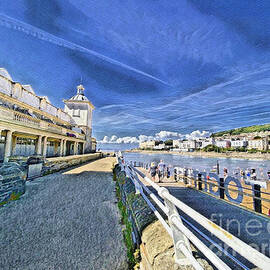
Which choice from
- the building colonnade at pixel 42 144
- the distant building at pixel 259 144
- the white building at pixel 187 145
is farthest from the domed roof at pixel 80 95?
the white building at pixel 187 145

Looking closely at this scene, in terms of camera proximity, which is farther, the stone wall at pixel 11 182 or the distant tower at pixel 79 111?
the distant tower at pixel 79 111

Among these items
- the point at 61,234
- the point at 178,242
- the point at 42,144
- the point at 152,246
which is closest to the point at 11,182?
the point at 61,234

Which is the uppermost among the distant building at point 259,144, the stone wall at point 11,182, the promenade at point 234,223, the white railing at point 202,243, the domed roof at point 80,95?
the domed roof at point 80,95

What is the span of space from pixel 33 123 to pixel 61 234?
14.4 metres

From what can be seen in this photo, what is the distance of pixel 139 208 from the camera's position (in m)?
3.02

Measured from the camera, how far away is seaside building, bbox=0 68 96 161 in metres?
12.5

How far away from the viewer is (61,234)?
11.6 feet

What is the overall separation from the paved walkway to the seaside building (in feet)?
27.9

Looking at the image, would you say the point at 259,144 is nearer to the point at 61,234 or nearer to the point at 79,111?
the point at 79,111

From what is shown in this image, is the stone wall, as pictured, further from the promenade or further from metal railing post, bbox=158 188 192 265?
metal railing post, bbox=158 188 192 265

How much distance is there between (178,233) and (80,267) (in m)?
2.14

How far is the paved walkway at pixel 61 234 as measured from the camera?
277cm

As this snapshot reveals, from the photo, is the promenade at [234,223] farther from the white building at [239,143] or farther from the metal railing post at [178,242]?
the white building at [239,143]

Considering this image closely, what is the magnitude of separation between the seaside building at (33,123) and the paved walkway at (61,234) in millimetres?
8492
